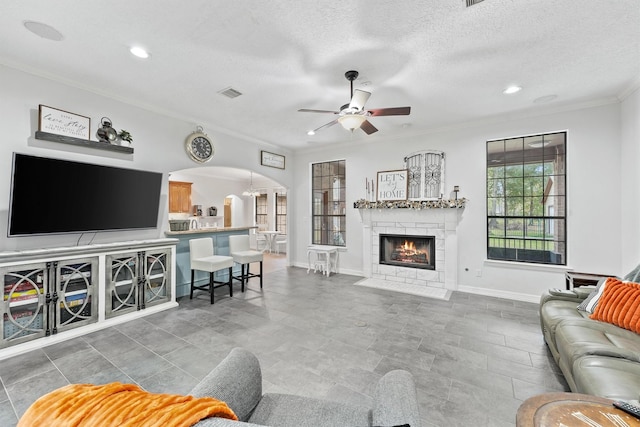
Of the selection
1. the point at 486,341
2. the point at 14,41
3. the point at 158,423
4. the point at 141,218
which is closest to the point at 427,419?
the point at 486,341

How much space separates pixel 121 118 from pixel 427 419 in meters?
4.75

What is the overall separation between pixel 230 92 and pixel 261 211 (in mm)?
7368

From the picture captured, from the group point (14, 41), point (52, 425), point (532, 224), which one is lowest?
point (52, 425)

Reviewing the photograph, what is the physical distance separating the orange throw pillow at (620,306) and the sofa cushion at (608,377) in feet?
2.12

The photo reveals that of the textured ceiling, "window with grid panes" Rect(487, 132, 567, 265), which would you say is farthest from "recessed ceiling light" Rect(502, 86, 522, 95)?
"window with grid panes" Rect(487, 132, 567, 265)

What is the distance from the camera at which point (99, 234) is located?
11.4 ft

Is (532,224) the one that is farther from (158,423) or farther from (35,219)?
(35,219)

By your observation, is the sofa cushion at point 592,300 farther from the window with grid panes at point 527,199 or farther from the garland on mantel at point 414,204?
the garland on mantel at point 414,204

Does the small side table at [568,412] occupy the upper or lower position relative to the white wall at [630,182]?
lower

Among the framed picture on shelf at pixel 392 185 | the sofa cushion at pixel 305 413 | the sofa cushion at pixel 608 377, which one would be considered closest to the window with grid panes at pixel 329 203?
the framed picture on shelf at pixel 392 185

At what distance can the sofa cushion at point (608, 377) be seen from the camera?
138 centimetres

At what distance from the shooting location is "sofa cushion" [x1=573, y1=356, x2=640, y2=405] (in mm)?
1381

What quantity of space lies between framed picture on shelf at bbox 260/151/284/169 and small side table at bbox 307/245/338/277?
2.08 m

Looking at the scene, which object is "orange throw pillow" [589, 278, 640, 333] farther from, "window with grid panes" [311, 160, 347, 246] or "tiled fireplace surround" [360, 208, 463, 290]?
"window with grid panes" [311, 160, 347, 246]
